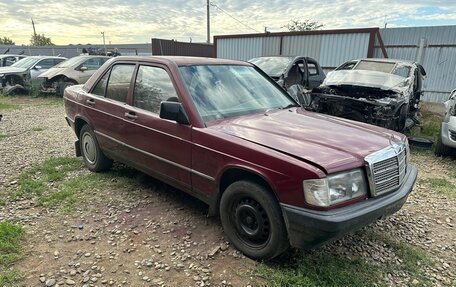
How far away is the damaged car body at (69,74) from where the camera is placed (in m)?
12.4

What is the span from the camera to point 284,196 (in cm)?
245

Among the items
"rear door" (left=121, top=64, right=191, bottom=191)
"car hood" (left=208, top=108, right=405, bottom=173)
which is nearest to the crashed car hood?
"car hood" (left=208, top=108, right=405, bottom=173)

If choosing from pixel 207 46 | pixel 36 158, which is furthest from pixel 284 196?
pixel 207 46

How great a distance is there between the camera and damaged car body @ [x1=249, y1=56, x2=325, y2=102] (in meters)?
8.08

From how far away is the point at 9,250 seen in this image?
2.96 metres

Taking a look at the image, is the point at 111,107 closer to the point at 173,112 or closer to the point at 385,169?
the point at 173,112

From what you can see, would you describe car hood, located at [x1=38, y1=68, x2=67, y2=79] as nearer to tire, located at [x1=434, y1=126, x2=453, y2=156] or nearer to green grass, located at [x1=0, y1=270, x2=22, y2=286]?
green grass, located at [x1=0, y1=270, x2=22, y2=286]

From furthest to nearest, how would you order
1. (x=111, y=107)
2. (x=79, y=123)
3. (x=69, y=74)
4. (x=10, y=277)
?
(x=69, y=74) < (x=79, y=123) < (x=111, y=107) < (x=10, y=277)

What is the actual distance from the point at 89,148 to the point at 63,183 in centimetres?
64

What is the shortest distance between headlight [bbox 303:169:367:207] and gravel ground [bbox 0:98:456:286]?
81 cm

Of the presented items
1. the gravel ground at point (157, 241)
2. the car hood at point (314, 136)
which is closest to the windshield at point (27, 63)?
the gravel ground at point (157, 241)

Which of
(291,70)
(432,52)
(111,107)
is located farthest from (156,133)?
(432,52)

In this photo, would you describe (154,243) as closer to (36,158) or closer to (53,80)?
(36,158)

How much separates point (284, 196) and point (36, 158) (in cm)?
473
